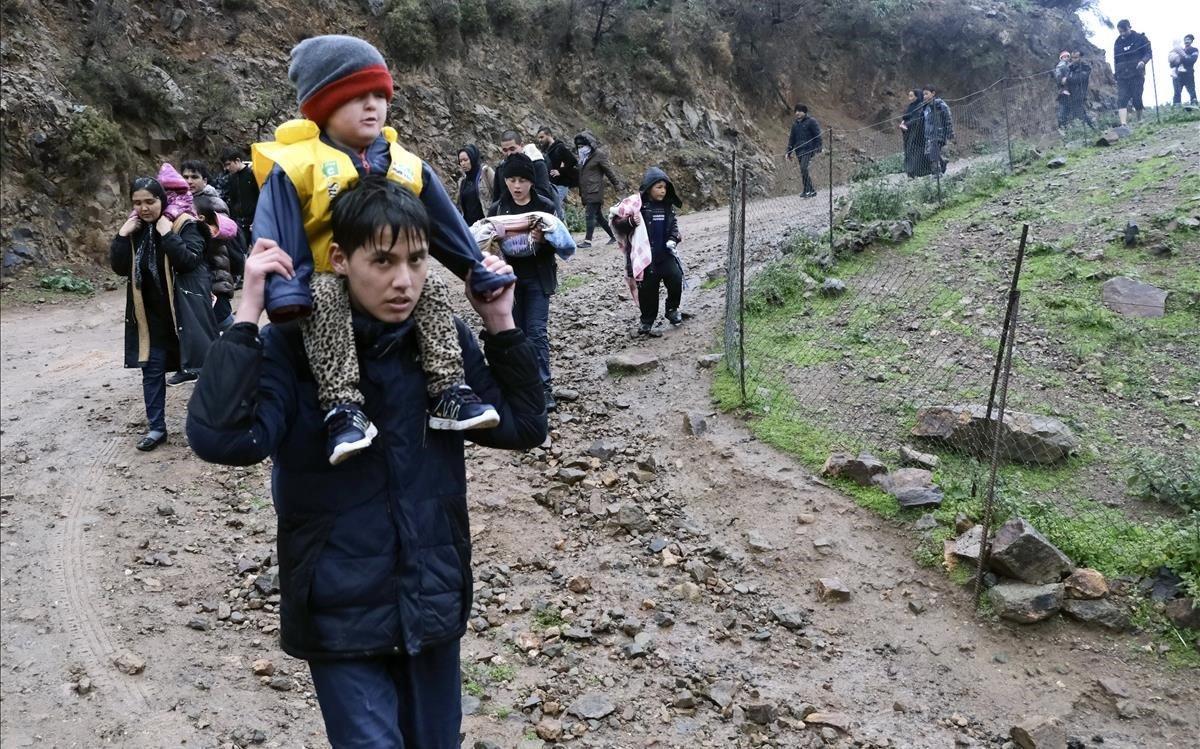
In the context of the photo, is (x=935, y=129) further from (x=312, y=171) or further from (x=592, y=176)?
(x=312, y=171)

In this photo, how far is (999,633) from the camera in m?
4.90

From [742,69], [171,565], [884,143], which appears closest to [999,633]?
[171,565]

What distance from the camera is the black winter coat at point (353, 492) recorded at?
82.2 inches

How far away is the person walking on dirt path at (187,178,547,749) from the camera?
2.16m

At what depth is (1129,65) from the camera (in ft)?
67.5

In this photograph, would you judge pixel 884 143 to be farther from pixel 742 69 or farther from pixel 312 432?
pixel 312 432

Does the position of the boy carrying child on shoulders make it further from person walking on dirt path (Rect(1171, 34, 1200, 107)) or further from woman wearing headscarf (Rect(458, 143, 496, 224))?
person walking on dirt path (Rect(1171, 34, 1200, 107))

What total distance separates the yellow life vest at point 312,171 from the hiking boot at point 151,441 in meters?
5.31

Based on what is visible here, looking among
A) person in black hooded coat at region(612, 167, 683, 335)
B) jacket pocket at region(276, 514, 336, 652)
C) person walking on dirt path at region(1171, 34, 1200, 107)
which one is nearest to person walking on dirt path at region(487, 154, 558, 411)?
person in black hooded coat at region(612, 167, 683, 335)

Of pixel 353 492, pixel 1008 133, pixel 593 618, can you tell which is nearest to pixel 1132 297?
pixel 593 618

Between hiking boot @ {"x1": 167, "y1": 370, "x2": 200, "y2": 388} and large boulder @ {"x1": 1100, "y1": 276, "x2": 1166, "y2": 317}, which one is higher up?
large boulder @ {"x1": 1100, "y1": 276, "x2": 1166, "y2": 317}

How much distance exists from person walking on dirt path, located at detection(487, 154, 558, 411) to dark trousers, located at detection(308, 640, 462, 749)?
13.5 ft

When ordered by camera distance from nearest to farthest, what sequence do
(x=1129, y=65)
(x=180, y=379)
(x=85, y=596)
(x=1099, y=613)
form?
1. (x=1099, y=613)
2. (x=85, y=596)
3. (x=180, y=379)
4. (x=1129, y=65)

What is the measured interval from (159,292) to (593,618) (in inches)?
167
